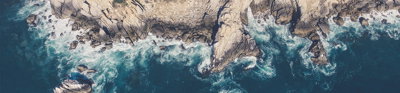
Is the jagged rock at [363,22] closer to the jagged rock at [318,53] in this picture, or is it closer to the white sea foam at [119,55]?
the jagged rock at [318,53]

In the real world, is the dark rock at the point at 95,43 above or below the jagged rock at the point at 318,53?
above

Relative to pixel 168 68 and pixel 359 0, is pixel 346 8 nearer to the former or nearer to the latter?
pixel 359 0

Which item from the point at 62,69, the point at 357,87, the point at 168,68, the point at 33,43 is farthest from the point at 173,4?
the point at 357,87

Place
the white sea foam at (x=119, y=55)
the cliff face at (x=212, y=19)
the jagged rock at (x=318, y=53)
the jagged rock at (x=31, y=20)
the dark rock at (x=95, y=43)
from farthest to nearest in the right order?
the jagged rock at (x=31, y=20)
the dark rock at (x=95, y=43)
the white sea foam at (x=119, y=55)
the cliff face at (x=212, y=19)
the jagged rock at (x=318, y=53)

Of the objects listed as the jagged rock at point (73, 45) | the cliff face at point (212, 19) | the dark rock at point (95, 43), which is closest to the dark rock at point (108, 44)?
the cliff face at point (212, 19)

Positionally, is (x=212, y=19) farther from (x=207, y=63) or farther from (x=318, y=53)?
(x=318, y=53)
